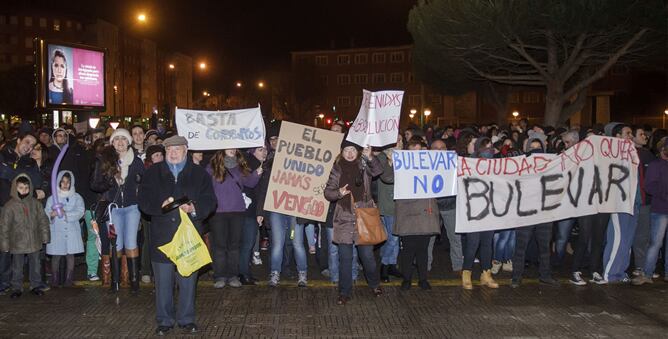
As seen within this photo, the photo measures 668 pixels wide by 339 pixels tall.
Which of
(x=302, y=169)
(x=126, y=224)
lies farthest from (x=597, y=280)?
(x=126, y=224)

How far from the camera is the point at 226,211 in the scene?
861 centimetres

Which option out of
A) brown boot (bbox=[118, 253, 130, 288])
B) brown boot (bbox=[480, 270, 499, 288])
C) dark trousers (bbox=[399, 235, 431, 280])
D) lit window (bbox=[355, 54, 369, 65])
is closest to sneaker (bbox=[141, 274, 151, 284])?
brown boot (bbox=[118, 253, 130, 288])

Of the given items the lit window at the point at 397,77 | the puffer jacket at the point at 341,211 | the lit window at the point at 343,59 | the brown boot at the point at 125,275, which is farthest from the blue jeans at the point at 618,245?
the lit window at the point at 343,59

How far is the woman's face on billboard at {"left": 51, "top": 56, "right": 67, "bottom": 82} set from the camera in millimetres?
23297

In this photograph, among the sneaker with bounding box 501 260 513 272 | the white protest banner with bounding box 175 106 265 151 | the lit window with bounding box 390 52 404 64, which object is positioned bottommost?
the sneaker with bounding box 501 260 513 272

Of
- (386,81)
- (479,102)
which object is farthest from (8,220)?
(386,81)

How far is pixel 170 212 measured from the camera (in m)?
6.61

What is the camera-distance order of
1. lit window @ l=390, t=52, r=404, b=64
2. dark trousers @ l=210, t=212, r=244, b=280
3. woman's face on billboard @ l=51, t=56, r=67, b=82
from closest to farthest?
dark trousers @ l=210, t=212, r=244, b=280 < woman's face on billboard @ l=51, t=56, r=67, b=82 < lit window @ l=390, t=52, r=404, b=64

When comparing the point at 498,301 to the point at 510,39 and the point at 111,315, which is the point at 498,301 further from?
the point at 510,39

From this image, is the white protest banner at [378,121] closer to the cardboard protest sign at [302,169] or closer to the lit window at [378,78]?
the cardboard protest sign at [302,169]

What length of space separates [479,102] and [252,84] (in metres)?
24.9

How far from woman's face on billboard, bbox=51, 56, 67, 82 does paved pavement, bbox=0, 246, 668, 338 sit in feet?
54.2

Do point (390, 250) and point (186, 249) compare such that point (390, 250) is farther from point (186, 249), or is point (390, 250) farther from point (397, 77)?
point (397, 77)

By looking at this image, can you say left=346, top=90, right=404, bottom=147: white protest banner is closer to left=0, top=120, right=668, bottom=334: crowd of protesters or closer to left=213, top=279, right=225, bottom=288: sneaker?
left=0, top=120, right=668, bottom=334: crowd of protesters
